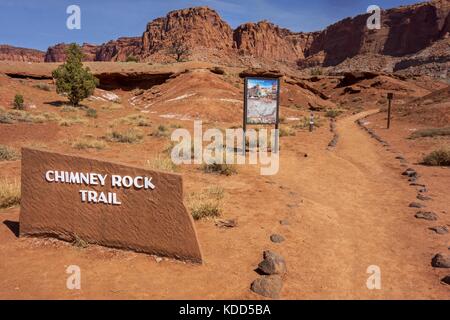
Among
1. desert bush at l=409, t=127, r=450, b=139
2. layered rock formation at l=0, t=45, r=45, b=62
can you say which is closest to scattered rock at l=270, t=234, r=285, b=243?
desert bush at l=409, t=127, r=450, b=139

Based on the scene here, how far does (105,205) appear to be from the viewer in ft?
16.9

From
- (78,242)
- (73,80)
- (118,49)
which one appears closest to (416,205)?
(78,242)

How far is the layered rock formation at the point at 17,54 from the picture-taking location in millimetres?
172000

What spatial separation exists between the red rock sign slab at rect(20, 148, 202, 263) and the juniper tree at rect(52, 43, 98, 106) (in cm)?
2513

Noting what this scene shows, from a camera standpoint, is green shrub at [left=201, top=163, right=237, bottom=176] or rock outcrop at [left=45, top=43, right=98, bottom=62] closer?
green shrub at [left=201, top=163, right=237, bottom=176]

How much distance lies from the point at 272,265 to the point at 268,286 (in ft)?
1.47

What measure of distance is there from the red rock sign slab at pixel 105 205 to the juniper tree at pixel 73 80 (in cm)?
2513

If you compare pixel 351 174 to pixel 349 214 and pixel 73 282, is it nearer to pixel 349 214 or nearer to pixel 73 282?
pixel 349 214

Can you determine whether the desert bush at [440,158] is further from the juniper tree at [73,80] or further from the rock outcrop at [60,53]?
the rock outcrop at [60,53]

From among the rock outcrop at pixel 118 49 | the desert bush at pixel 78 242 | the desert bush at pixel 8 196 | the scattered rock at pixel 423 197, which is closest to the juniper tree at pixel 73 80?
the desert bush at pixel 8 196

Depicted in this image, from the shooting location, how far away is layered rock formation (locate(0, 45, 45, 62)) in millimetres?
172000

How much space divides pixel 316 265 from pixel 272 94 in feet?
32.6

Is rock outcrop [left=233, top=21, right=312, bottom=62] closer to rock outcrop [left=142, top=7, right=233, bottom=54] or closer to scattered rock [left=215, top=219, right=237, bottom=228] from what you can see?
rock outcrop [left=142, top=7, right=233, bottom=54]

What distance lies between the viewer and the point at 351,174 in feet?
35.3
